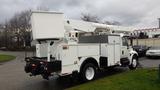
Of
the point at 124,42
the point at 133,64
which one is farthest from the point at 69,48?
the point at 133,64

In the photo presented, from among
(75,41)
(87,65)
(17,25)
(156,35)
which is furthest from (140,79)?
(17,25)

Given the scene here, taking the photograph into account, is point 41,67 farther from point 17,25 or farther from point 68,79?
point 17,25

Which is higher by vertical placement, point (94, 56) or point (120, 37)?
point (120, 37)

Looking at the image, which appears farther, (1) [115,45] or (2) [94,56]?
(1) [115,45]

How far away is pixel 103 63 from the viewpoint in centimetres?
1307

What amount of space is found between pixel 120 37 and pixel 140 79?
12.9 feet

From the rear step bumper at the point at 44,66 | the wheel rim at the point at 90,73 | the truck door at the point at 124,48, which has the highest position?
the truck door at the point at 124,48

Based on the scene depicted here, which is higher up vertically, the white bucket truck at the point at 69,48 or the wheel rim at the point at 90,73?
the white bucket truck at the point at 69,48

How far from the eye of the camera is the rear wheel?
11.7 m

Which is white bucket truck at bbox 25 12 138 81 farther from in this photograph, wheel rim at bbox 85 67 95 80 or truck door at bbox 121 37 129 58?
truck door at bbox 121 37 129 58

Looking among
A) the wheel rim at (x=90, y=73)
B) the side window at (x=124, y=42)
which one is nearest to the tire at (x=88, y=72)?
the wheel rim at (x=90, y=73)

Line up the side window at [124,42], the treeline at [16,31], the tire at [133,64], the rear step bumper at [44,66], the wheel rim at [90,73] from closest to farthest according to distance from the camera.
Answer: the rear step bumper at [44,66]
the wheel rim at [90,73]
the side window at [124,42]
the tire at [133,64]
the treeline at [16,31]

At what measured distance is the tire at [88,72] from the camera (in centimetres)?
1170

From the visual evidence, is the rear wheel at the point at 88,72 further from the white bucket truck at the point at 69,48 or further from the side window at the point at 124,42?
the side window at the point at 124,42
